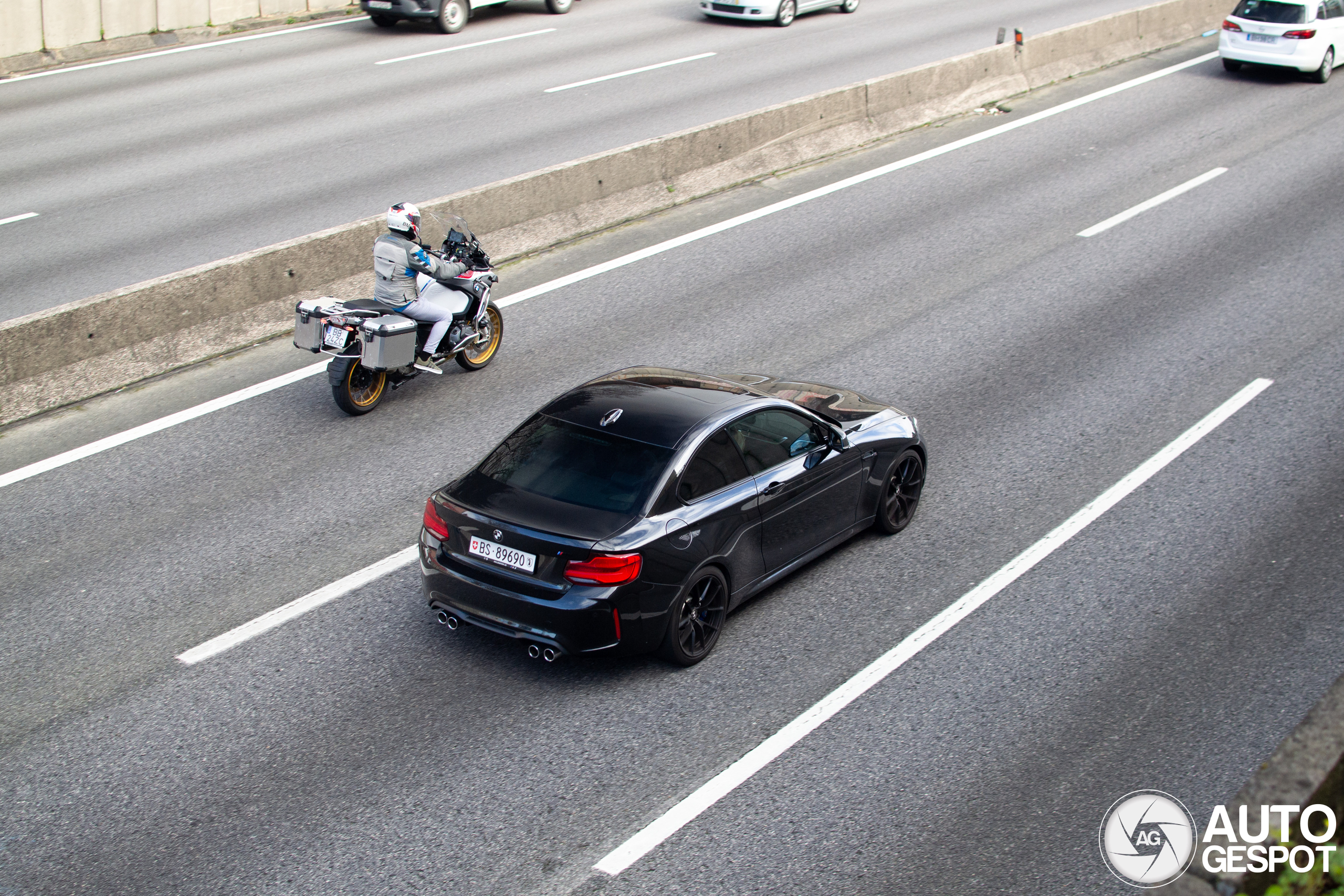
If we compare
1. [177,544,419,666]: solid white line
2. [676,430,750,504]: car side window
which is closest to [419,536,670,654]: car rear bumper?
[676,430,750,504]: car side window

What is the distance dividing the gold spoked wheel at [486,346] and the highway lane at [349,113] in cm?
358

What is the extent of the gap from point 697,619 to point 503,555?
116 centimetres

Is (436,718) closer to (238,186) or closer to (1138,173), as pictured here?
(238,186)

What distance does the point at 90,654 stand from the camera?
7.21m

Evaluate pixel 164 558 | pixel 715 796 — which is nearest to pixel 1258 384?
pixel 715 796

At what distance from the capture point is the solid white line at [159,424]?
373 inches

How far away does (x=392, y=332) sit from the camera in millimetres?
10352

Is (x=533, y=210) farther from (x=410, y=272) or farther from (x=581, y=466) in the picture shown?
(x=581, y=466)

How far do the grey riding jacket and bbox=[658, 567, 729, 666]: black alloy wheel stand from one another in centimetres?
477

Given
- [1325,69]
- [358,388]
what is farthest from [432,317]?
[1325,69]

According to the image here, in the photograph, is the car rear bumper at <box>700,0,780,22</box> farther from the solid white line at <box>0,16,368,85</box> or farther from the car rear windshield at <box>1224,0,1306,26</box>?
the car rear windshield at <box>1224,0,1306,26</box>

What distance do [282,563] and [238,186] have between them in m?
9.09

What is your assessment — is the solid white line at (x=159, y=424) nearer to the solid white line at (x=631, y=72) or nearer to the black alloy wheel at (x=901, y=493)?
the black alloy wheel at (x=901, y=493)

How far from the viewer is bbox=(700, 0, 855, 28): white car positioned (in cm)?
2598
